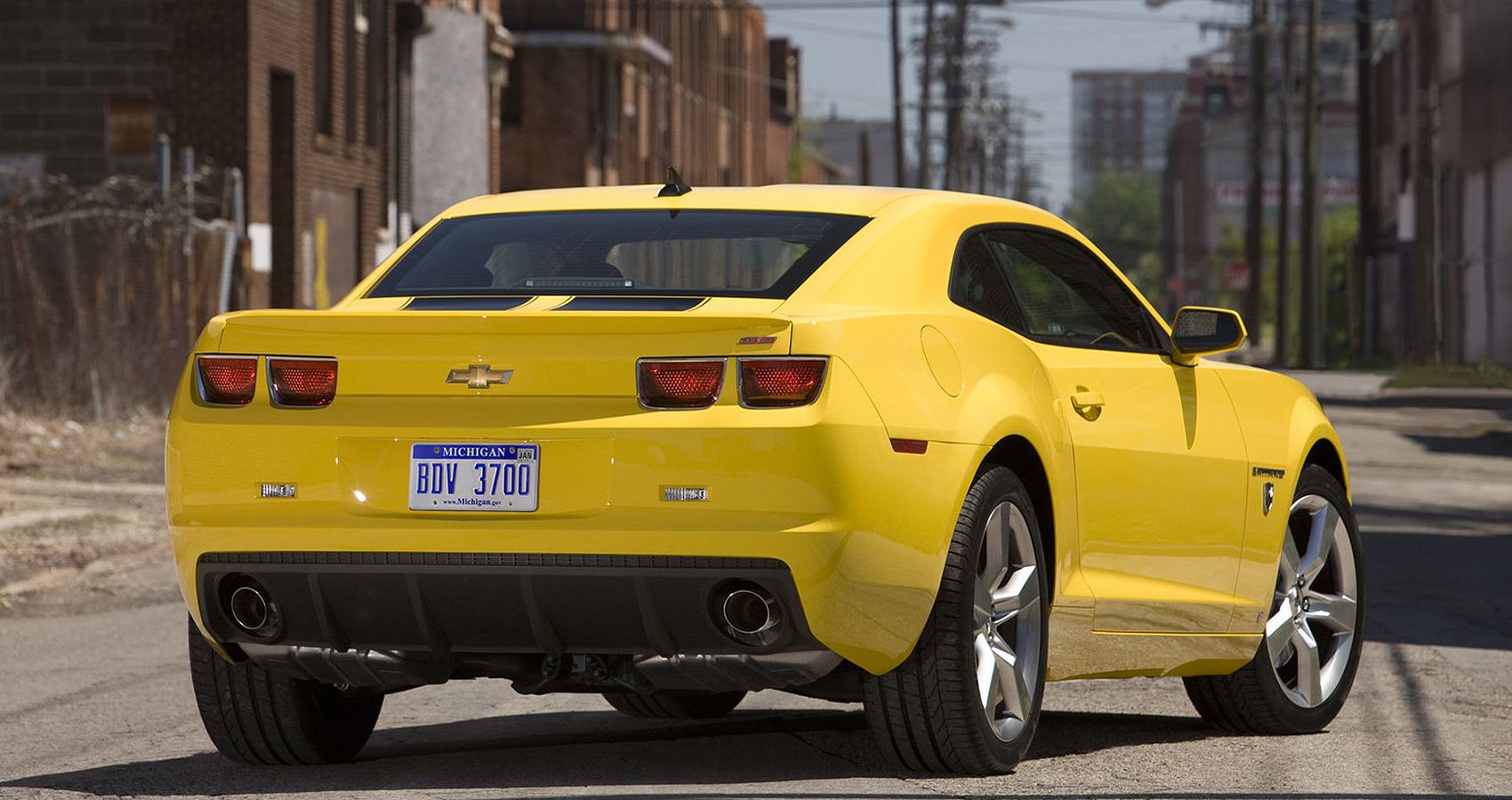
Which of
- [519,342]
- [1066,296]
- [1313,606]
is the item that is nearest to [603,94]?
[1313,606]

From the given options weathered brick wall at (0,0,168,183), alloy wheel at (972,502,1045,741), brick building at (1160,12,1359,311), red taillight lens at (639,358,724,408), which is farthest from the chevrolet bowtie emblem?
brick building at (1160,12,1359,311)

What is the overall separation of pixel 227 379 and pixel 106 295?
717 inches

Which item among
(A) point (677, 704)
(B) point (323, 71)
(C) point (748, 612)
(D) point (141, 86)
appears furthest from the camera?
(B) point (323, 71)

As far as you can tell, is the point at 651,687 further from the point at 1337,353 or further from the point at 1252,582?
the point at 1337,353

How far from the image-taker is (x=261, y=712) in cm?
638

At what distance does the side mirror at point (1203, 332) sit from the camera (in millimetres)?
7164

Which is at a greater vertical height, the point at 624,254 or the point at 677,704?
the point at 624,254

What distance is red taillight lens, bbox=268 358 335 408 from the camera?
583cm

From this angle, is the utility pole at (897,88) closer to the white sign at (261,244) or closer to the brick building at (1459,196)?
the brick building at (1459,196)

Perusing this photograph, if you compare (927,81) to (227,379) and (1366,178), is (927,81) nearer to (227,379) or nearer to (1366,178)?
(1366,178)

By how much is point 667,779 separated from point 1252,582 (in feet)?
6.83

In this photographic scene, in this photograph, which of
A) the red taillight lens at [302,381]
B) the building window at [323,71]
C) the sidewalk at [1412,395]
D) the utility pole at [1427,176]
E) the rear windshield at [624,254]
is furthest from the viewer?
the utility pole at [1427,176]

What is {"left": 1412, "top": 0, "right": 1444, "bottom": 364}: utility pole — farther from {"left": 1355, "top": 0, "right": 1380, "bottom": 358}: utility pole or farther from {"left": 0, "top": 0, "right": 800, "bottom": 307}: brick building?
{"left": 1355, "top": 0, "right": 1380, "bottom": 358}: utility pole

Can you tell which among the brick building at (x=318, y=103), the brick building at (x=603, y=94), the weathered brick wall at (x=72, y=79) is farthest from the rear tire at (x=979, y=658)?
the brick building at (x=603, y=94)
